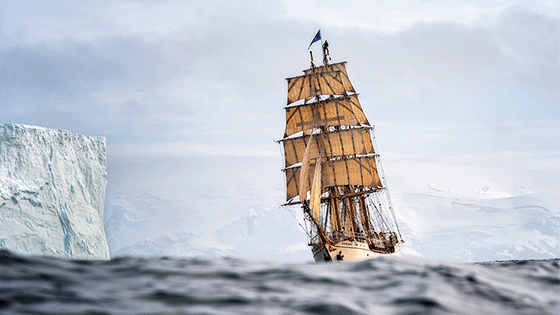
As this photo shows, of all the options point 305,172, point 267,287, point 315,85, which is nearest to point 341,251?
point 305,172

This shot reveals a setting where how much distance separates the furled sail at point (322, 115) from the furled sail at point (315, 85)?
1.55 m

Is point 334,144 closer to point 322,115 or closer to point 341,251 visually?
point 322,115

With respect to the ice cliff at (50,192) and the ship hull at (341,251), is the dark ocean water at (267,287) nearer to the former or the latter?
the ship hull at (341,251)

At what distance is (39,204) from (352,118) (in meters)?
41.1

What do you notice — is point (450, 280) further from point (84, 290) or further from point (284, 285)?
point (84, 290)

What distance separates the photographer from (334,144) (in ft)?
200

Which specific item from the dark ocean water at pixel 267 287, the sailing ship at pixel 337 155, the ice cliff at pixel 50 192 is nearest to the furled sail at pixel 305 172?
the sailing ship at pixel 337 155

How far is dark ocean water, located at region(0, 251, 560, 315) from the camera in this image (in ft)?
18.7

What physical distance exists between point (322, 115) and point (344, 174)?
7.80 metres

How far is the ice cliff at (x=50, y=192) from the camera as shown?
219 ft

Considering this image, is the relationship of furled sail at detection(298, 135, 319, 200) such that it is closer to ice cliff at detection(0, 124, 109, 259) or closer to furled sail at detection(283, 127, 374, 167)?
furled sail at detection(283, 127, 374, 167)

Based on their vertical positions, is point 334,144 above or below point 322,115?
below

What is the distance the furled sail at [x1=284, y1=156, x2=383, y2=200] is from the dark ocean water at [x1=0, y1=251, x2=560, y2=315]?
2014 inches

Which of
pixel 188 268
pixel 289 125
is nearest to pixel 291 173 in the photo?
pixel 289 125
